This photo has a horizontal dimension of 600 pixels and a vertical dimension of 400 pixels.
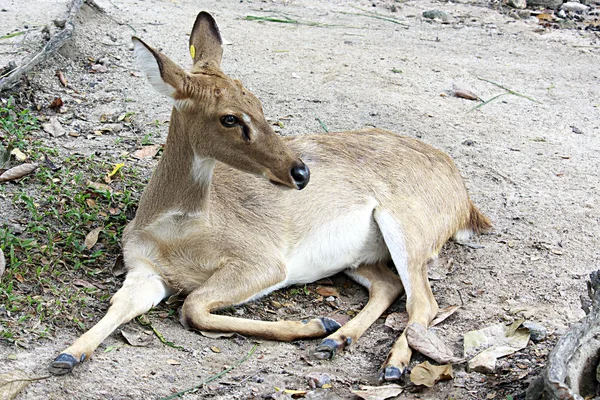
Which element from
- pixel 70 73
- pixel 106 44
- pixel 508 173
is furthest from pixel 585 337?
pixel 106 44

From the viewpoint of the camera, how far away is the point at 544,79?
27.1 ft

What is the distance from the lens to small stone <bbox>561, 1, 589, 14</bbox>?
10.7 meters

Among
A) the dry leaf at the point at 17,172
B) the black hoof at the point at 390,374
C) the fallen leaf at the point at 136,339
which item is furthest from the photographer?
the dry leaf at the point at 17,172

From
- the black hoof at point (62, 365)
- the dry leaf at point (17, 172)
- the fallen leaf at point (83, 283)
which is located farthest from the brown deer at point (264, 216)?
the dry leaf at point (17, 172)

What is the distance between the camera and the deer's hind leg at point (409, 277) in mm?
4406

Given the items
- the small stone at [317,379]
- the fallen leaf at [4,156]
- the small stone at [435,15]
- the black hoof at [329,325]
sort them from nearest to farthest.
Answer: the small stone at [317,379], the black hoof at [329,325], the fallen leaf at [4,156], the small stone at [435,15]

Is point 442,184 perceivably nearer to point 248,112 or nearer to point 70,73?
point 248,112

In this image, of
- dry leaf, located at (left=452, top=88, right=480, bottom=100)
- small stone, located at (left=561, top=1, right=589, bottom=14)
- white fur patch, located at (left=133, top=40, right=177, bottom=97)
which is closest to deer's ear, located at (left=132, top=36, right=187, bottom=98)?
white fur patch, located at (left=133, top=40, right=177, bottom=97)

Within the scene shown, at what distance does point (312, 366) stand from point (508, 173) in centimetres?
293

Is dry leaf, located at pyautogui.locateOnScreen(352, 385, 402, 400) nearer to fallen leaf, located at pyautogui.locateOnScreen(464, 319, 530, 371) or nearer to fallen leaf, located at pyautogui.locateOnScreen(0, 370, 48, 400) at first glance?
fallen leaf, located at pyautogui.locateOnScreen(464, 319, 530, 371)

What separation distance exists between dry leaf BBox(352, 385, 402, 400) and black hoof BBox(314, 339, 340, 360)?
1.09 feet

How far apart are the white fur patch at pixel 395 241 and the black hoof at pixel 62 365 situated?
79.5 inches

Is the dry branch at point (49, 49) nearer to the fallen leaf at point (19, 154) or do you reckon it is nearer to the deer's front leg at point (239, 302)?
the fallen leaf at point (19, 154)

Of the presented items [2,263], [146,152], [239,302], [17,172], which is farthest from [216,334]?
[146,152]
